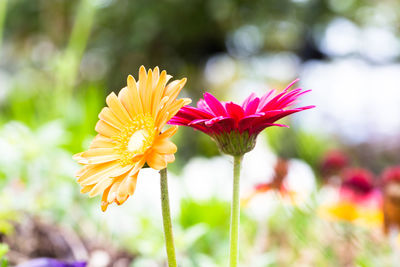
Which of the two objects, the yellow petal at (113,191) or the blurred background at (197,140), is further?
the blurred background at (197,140)

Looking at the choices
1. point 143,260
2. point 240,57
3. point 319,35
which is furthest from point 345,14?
point 143,260

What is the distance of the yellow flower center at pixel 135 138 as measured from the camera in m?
0.28

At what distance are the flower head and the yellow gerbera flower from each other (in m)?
0.02

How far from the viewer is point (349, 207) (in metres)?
0.71

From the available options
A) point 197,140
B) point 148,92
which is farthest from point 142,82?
point 197,140

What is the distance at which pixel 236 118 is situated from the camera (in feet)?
0.95

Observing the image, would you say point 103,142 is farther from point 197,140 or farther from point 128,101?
point 197,140

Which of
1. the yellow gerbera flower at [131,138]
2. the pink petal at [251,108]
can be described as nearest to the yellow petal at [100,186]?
the yellow gerbera flower at [131,138]

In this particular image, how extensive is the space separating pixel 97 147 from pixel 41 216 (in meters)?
0.52

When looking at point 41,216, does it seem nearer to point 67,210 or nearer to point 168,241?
point 67,210

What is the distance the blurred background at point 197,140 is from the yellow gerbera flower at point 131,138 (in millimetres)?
186

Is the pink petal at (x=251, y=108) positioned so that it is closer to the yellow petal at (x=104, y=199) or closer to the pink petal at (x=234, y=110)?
the pink petal at (x=234, y=110)

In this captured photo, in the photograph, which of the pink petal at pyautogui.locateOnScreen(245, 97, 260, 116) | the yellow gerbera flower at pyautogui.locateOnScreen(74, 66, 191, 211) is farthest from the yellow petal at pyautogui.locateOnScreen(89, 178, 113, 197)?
the pink petal at pyautogui.locateOnScreen(245, 97, 260, 116)

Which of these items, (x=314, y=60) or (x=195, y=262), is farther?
(x=314, y=60)
